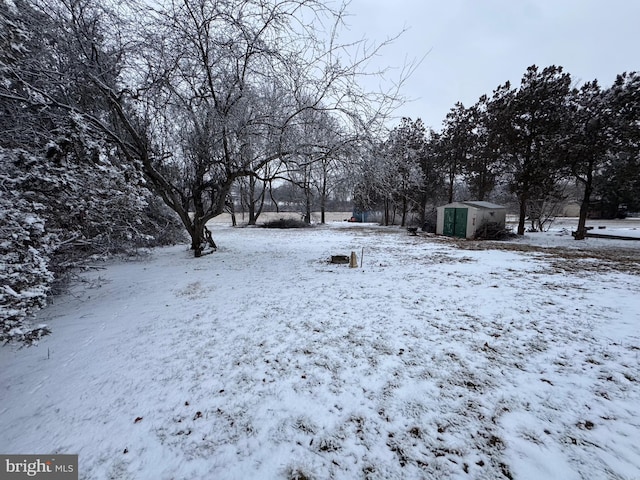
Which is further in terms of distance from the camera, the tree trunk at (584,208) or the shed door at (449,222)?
the shed door at (449,222)

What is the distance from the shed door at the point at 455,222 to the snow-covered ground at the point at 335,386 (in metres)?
11.4

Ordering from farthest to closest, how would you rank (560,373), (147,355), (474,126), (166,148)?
(474,126) < (166,148) < (147,355) < (560,373)

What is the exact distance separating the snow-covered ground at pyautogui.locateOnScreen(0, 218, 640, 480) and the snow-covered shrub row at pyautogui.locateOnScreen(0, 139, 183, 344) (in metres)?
0.74

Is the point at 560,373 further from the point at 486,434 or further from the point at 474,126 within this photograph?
the point at 474,126

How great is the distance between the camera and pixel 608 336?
3303 mm

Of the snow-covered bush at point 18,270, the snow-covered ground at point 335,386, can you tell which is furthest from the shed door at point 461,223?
the snow-covered bush at point 18,270

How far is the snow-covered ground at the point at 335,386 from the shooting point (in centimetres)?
178

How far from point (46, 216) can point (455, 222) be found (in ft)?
59.1

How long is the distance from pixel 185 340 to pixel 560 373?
435 cm

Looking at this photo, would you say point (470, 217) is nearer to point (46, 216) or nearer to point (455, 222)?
point (455, 222)

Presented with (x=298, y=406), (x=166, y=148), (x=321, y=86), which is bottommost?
(x=298, y=406)

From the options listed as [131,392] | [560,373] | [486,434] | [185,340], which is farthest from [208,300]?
[560,373]

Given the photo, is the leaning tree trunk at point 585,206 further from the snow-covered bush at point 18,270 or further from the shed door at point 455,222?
the snow-covered bush at point 18,270

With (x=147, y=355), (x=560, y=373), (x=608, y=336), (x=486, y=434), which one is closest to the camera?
(x=486, y=434)
